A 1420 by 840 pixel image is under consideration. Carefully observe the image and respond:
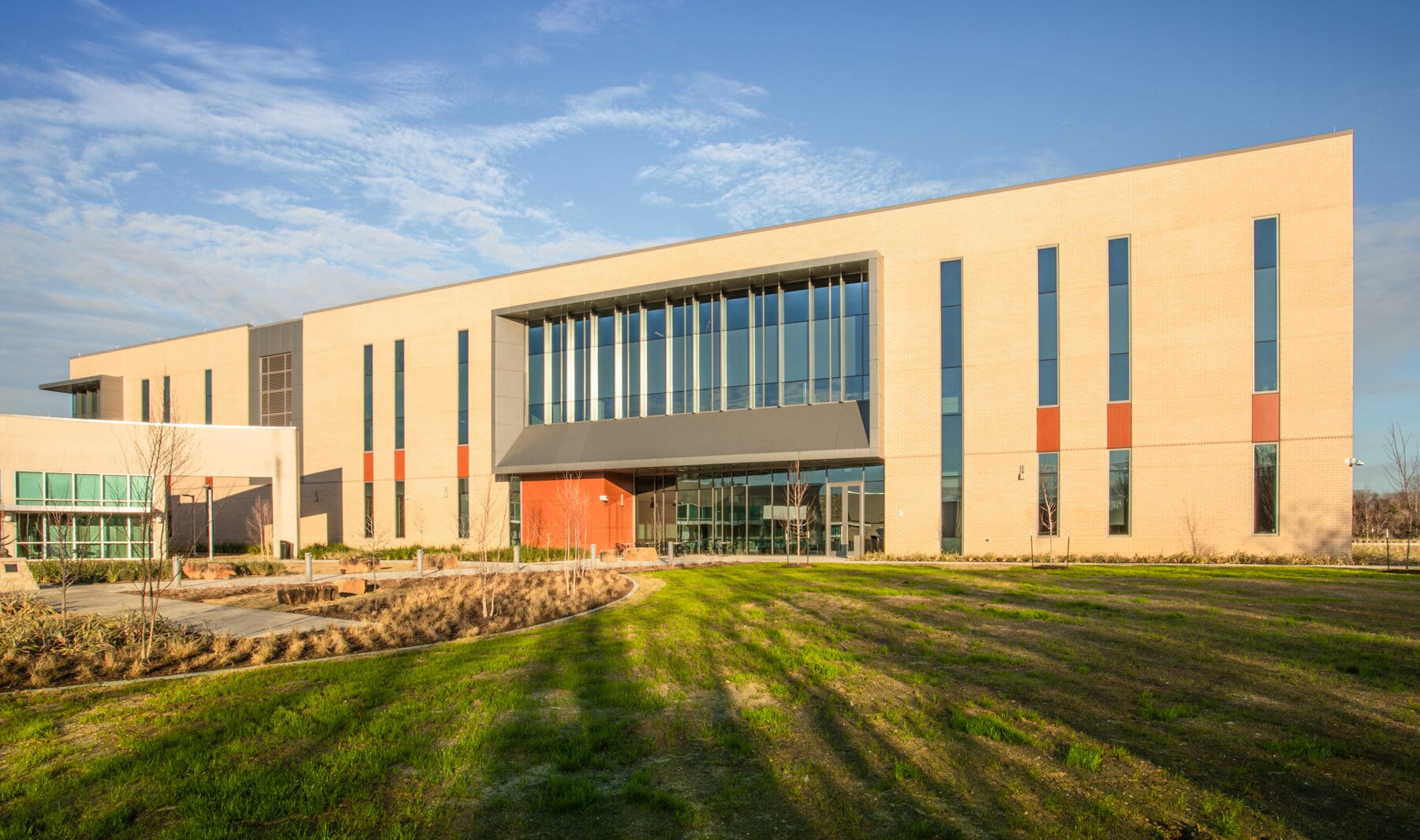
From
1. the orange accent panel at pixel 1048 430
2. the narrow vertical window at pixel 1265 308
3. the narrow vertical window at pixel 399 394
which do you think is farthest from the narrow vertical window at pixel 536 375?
the narrow vertical window at pixel 1265 308

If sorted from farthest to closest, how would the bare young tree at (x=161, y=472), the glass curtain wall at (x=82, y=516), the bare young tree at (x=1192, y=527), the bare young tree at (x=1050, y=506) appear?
the glass curtain wall at (x=82, y=516), the bare young tree at (x=1050, y=506), the bare young tree at (x=1192, y=527), the bare young tree at (x=161, y=472)

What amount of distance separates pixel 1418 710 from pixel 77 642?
17.0 metres

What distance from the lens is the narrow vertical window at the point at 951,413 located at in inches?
1246

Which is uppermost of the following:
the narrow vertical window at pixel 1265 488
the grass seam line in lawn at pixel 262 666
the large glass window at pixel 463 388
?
the large glass window at pixel 463 388

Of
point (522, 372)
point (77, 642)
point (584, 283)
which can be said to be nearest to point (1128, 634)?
point (77, 642)

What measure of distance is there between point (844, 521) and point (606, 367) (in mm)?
13524

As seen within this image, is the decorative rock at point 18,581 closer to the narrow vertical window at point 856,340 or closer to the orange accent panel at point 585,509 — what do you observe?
the orange accent panel at point 585,509

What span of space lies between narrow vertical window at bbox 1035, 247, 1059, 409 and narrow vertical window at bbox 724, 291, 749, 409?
11625 mm

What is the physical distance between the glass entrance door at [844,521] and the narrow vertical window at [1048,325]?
7.90 metres

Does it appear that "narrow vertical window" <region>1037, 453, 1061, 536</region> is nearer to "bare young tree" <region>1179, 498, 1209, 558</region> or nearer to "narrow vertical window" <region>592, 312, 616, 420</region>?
"bare young tree" <region>1179, 498, 1209, 558</region>

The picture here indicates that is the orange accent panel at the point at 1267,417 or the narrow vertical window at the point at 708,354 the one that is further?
the narrow vertical window at the point at 708,354

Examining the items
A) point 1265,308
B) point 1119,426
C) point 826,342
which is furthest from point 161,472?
point 1265,308

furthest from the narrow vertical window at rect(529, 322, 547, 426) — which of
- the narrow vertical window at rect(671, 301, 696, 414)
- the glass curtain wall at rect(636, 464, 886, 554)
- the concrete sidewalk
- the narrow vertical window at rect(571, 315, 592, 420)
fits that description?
the concrete sidewalk

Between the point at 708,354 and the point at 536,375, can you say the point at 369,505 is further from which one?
the point at 708,354
